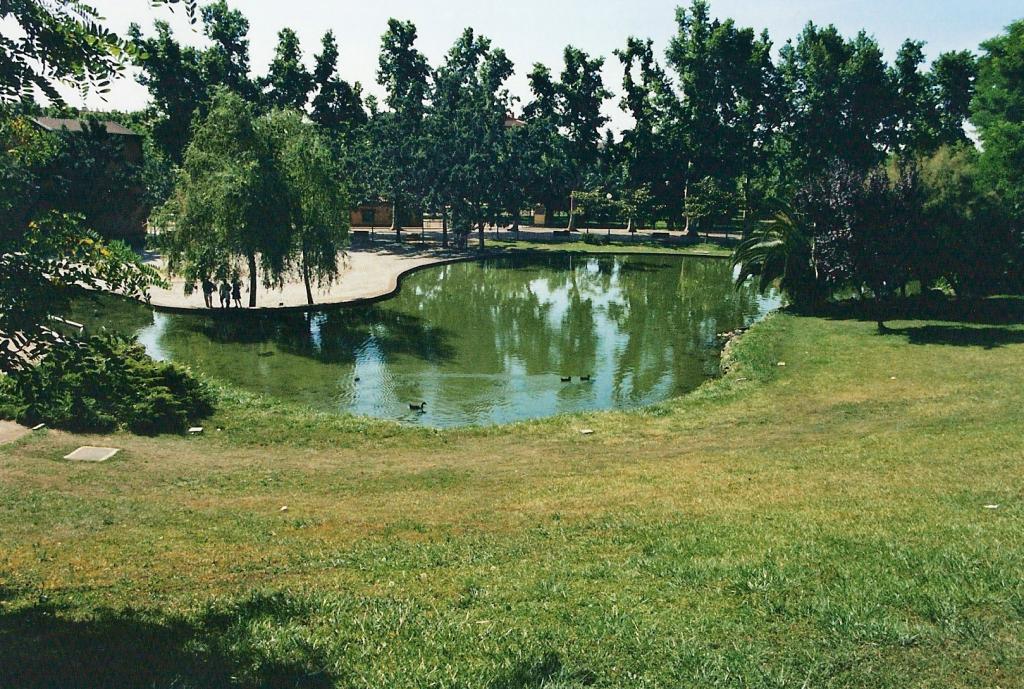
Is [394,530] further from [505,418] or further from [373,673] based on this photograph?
[505,418]

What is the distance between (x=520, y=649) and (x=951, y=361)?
923 inches

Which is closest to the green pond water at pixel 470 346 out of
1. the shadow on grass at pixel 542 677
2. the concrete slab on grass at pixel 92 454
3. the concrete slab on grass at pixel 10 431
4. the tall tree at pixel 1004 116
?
the concrete slab on grass at pixel 92 454

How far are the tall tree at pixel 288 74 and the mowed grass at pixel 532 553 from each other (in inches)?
2934

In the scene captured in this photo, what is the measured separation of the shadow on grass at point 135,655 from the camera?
23.0 feet

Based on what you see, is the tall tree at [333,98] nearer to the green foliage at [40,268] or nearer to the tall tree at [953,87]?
the tall tree at [953,87]

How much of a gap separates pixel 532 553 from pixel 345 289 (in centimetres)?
3514

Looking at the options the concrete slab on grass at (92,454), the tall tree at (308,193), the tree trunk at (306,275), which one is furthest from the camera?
the tree trunk at (306,275)

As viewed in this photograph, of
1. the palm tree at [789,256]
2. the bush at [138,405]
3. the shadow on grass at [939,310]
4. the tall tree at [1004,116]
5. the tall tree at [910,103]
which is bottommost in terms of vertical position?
the bush at [138,405]

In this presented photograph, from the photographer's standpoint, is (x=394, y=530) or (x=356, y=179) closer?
(x=394, y=530)

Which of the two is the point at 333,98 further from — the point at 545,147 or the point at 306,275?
the point at 306,275

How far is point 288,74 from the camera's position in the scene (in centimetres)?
8644

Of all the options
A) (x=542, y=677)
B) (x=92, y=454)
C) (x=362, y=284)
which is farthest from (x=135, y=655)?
(x=362, y=284)

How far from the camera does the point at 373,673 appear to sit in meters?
7.34

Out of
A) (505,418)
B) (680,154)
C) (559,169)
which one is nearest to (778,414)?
(505,418)
